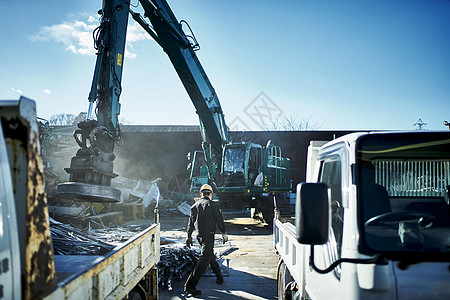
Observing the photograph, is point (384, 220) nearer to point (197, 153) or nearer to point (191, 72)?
point (191, 72)

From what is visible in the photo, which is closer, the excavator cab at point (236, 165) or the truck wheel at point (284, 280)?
the truck wheel at point (284, 280)

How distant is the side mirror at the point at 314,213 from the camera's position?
6.32 ft

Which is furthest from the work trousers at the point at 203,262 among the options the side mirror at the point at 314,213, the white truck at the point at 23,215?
the side mirror at the point at 314,213

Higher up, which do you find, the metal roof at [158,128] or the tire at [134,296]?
the metal roof at [158,128]

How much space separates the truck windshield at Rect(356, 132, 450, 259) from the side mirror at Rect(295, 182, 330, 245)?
26 centimetres

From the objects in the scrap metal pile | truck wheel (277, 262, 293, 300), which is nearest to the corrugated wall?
the scrap metal pile

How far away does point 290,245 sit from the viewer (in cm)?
377

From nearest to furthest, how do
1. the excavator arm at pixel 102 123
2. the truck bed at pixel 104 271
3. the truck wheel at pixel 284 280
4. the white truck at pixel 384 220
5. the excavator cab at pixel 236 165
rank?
the white truck at pixel 384 220
the truck bed at pixel 104 271
the truck wheel at pixel 284 280
the excavator arm at pixel 102 123
the excavator cab at pixel 236 165

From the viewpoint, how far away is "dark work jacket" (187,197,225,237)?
620 centimetres

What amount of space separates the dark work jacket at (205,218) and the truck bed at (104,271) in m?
2.15

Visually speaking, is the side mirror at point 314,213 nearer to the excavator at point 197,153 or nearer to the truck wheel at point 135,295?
the truck wheel at point 135,295

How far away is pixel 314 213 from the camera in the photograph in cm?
194

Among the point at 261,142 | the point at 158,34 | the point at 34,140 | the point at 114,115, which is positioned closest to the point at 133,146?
the point at 261,142

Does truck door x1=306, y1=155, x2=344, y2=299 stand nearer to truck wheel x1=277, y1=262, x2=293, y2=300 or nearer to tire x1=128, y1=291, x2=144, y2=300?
truck wheel x1=277, y1=262, x2=293, y2=300
